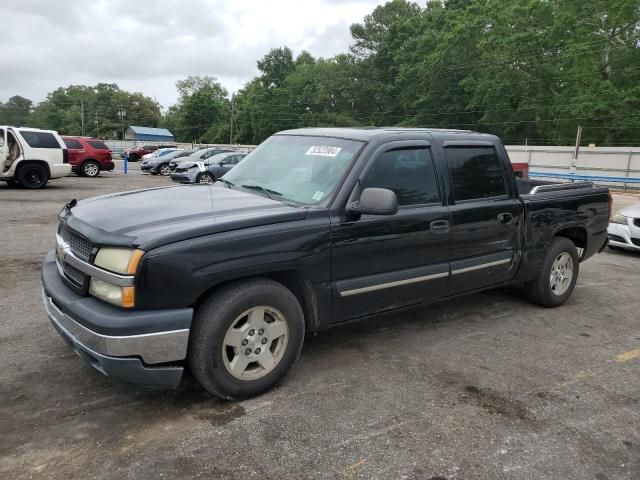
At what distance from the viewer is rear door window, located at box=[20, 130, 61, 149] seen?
48.1ft

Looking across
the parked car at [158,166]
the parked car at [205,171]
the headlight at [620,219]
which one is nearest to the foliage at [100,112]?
the parked car at [158,166]

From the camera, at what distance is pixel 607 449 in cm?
290

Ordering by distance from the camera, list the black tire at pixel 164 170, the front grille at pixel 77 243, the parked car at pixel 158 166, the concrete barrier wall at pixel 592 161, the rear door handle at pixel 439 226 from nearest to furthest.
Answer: the front grille at pixel 77 243 → the rear door handle at pixel 439 226 → the black tire at pixel 164 170 → the parked car at pixel 158 166 → the concrete barrier wall at pixel 592 161

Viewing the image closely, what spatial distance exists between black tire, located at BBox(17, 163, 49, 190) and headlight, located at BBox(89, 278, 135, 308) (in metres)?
14.2

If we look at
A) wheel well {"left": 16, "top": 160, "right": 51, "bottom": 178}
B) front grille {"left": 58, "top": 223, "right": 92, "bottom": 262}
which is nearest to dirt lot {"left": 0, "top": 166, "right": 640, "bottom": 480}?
front grille {"left": 58, "top": 223, "right": 92, "bottom": 262}

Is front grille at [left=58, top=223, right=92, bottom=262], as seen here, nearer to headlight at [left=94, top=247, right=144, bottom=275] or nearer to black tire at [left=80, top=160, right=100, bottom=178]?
headlight at [left=94, top=247, right=144, bottom=275]

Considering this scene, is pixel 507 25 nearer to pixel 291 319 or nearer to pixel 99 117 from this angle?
pixel 291 319

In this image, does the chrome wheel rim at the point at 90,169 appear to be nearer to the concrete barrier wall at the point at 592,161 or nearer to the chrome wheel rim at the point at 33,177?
the chrome wheel rim at the point at 33,177

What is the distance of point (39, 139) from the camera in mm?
14969

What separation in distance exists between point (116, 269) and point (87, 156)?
20.6 meters

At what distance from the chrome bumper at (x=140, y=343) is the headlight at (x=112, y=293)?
184 millimetres

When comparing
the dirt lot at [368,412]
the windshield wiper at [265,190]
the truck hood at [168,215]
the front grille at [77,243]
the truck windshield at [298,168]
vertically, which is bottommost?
the dirt lot at [368,412]

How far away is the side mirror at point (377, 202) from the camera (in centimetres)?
338

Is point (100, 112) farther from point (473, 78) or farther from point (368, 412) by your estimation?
point (368, 412)
